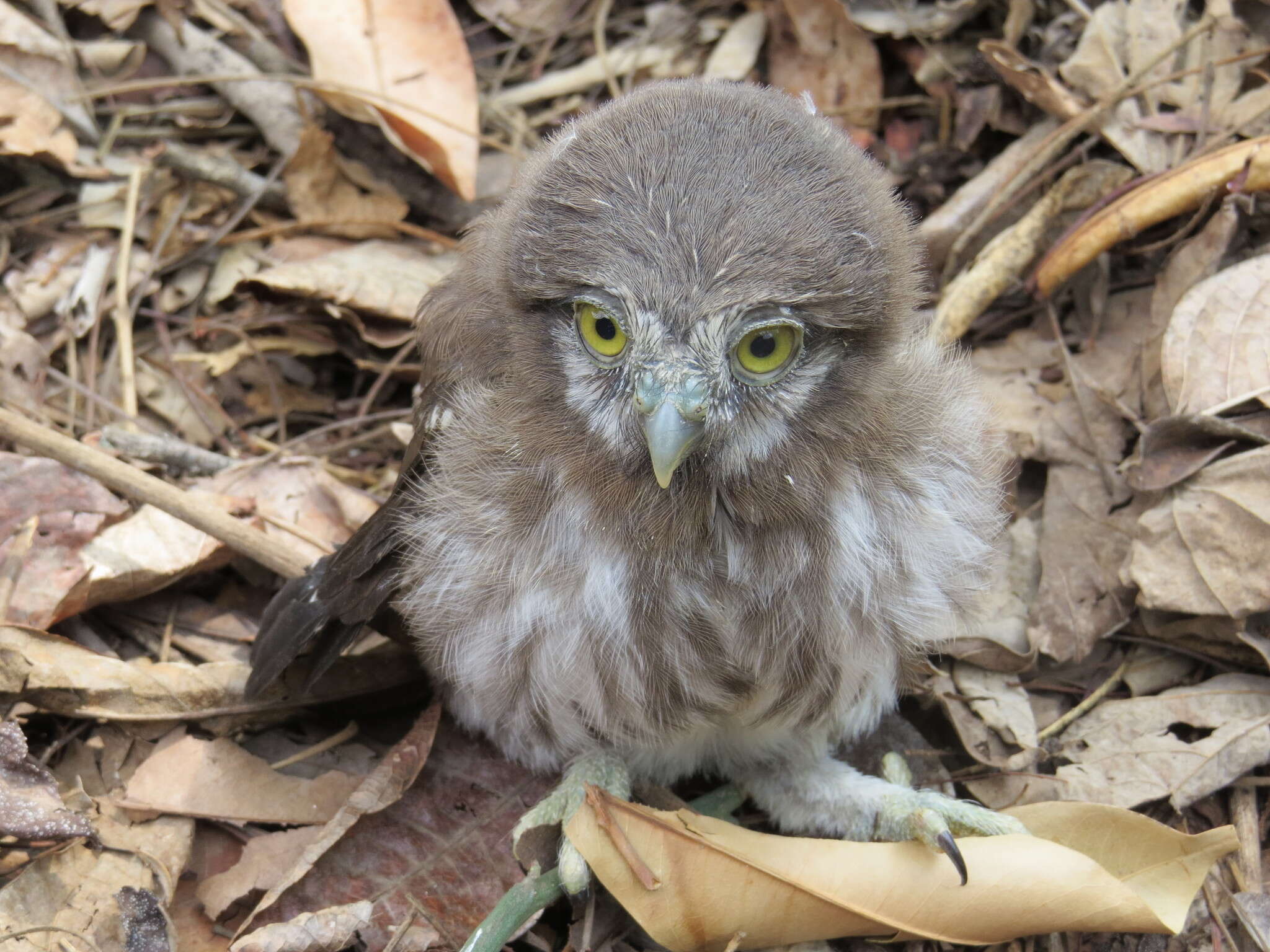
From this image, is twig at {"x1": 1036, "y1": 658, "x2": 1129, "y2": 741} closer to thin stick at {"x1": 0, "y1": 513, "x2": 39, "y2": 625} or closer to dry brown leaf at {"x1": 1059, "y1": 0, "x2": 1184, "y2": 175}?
dry brown leaf at {"x1": 1059, "y1": 0, "x2": 1184, "y2": 175}

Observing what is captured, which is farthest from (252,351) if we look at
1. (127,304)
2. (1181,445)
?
(1181,445)

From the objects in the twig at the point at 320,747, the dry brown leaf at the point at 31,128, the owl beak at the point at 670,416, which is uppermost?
the owl beak at the point at 670,416

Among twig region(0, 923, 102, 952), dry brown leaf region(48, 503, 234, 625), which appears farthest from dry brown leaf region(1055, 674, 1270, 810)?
dry brown leaf region(48, 503, 234, 625)

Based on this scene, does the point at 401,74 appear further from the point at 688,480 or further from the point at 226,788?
the point at 226,788

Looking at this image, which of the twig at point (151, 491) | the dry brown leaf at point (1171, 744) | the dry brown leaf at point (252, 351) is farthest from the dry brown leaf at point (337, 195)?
the dry brown leaf at point (1171, 744)

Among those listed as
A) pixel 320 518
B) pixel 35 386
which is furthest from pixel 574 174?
pixel 35 386

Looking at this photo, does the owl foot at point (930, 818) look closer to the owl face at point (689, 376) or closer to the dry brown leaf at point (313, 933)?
the owl face at point (689, 376)

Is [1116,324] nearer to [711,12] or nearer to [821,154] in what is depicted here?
[821,154]
